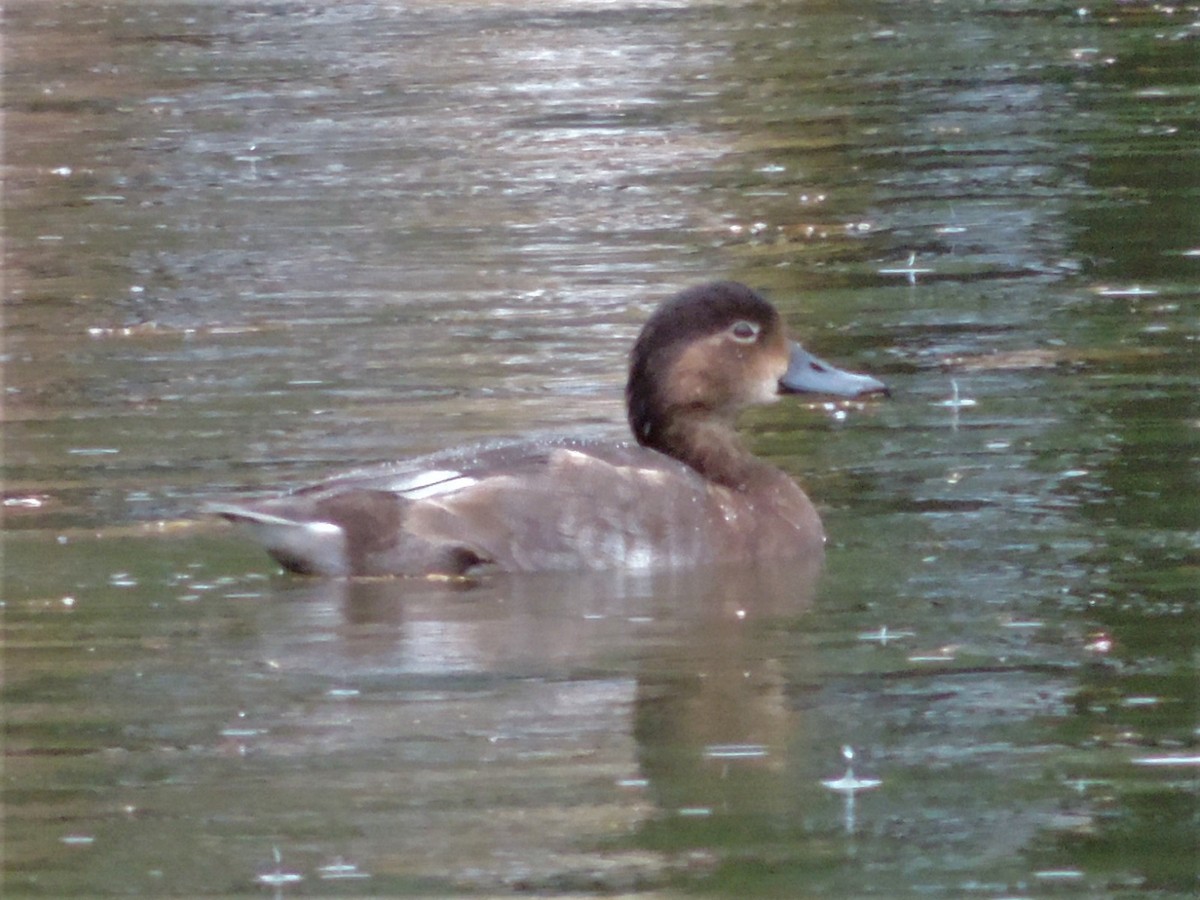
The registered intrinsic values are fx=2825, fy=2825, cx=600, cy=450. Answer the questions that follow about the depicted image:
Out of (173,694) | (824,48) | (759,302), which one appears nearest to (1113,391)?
(759,302)

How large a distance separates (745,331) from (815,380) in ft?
1.26

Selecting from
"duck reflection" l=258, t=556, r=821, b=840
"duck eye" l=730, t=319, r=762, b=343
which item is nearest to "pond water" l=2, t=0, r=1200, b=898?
"duck reflection" l=258, t=556, r=821, b=840

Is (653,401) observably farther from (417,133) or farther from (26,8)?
(26,8)

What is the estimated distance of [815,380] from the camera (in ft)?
32.7

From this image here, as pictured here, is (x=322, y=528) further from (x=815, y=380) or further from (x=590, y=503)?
(x=815, y=380)

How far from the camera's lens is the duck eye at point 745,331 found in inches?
382

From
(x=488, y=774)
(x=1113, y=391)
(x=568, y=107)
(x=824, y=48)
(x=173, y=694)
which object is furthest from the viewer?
(x=824, y=48)

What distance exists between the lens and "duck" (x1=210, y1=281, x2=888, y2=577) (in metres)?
8.91

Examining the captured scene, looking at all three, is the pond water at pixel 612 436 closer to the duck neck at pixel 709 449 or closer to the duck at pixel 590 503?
the duck at pixel 590 503

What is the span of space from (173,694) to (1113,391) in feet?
15.6

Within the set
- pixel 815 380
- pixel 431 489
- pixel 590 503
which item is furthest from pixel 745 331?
pixel 431 489

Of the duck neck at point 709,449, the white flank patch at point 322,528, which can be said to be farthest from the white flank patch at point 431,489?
the duck neck at point 709,449

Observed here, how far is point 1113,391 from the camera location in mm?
11070

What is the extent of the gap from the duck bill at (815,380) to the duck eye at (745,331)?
0.76ft
